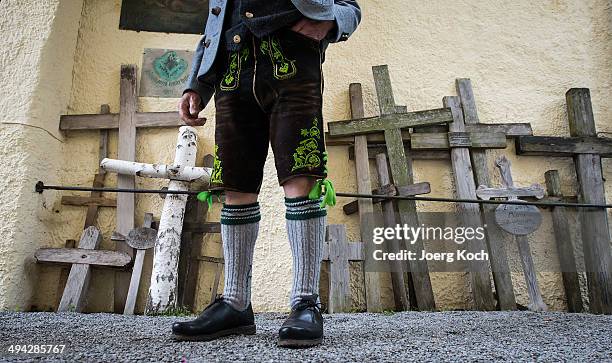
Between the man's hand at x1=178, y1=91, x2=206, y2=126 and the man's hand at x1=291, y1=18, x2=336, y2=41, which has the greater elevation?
the man's hand at x1=291, y1=18, x2=336, y2=41

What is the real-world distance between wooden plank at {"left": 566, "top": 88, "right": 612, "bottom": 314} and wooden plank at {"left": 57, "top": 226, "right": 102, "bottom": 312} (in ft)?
10.5

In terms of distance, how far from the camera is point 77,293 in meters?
2.78

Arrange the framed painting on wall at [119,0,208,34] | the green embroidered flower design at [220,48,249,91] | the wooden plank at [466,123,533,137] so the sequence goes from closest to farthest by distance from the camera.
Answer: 1. the green embroidered flower design at [220,48,249,91]
2. the wooden plank at [466,123,533,137]
3. the framed painting on wall at [119,0,208,34]

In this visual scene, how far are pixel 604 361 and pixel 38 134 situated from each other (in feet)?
10.3

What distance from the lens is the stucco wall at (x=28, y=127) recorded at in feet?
9.07

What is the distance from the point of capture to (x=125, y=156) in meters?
3.08

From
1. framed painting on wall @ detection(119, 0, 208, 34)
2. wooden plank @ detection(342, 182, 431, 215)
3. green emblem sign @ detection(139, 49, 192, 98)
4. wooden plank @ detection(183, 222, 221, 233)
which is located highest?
framed painting on wall @ detection(119, 0, 208, 34)

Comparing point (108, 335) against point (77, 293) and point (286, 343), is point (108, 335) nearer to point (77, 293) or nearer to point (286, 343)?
point (286, 343)

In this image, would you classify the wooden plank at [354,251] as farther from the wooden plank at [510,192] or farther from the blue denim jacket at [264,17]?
the blue denim jacket at [264,17]

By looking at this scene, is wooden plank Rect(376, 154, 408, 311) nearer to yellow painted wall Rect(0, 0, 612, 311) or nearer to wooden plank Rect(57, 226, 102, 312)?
yellow painted wall Rect(0, 0, 612, 311)

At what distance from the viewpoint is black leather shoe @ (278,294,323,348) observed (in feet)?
4.20

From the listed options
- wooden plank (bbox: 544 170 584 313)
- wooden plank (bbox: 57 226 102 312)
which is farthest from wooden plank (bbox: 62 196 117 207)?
wooden plank (bbox: 544 170 584 313)

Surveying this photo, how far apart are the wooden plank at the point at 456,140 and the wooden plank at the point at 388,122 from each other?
97mm

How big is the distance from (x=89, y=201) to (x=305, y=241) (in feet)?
7.12
